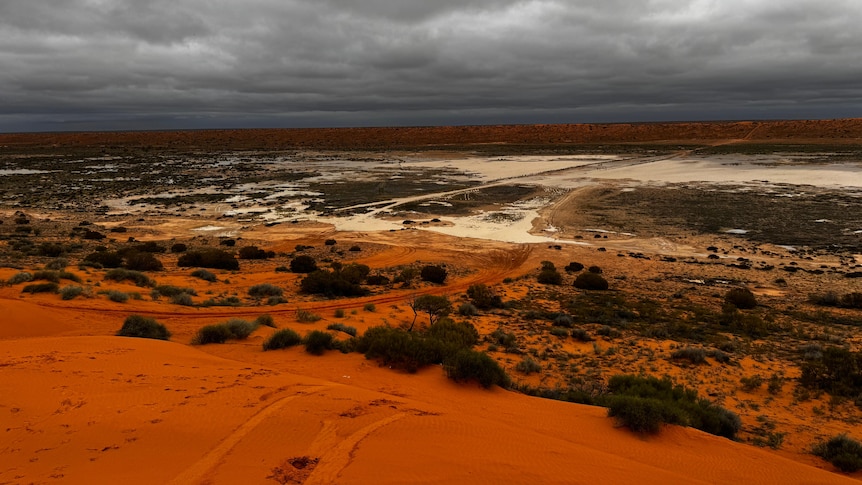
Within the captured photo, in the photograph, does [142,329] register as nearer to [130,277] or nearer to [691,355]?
[130,277]

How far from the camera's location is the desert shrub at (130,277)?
17.6m

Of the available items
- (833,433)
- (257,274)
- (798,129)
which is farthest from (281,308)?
(798,129)

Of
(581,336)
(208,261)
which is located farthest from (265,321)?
(208,261)

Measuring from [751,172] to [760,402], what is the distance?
5803cm

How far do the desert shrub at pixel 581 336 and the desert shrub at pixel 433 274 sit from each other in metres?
7.40

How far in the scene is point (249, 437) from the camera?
6430 millimetres

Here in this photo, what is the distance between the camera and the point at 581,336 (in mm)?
14406

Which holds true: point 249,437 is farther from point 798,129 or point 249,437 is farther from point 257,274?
point 798,129

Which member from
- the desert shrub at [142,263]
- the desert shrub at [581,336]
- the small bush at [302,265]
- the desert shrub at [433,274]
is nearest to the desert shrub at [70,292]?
the desert shrub at [142,263]

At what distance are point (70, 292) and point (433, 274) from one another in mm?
12680

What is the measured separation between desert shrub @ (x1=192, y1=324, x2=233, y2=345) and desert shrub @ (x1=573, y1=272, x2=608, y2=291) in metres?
14.1

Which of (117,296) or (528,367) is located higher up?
(117,296)

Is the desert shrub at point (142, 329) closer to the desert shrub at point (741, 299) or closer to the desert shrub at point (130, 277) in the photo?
the desert shrub at point (130, 277)

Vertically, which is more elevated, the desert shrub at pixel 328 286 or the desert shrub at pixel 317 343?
the desert shrub at pixel 317 343
